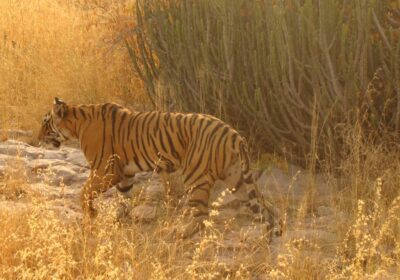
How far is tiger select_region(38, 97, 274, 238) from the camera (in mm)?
5266

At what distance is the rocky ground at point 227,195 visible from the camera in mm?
5125

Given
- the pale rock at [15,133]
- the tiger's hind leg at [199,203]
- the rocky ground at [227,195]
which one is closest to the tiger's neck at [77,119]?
the rocky ground at [227,195]

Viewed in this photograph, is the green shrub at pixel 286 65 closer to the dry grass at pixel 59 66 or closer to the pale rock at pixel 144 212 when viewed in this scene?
the pale rock at pixel 144 212

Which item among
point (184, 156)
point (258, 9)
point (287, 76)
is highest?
point (258, 9)

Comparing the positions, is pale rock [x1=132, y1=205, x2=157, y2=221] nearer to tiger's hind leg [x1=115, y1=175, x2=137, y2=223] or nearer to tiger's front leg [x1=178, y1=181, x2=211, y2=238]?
tiger's hind leg [x1=115, y1=175, x2=137, y2=223]

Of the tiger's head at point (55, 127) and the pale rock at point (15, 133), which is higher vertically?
the tiger's head at point (55, 127)

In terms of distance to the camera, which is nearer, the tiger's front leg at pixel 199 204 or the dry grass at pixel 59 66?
the tiger's front leg at pixel 199 204

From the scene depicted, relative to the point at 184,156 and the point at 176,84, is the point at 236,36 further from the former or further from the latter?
the point at 184,156

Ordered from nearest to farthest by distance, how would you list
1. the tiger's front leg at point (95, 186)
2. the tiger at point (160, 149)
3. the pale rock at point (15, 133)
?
1. the tiger at point (160, 149)
2. the tiger's front leg at point (95, 186)
3. the pale rock at point (15, 133)

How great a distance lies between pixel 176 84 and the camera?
7.59m

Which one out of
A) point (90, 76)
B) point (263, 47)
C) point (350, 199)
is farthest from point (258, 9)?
point (90, 76)

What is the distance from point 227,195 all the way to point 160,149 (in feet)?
2.67

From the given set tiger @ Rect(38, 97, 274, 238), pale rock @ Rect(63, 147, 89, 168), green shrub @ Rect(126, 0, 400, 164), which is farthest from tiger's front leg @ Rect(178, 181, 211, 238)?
pale rock @ Rect(63, 147, 89, 168)

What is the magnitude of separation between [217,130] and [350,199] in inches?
47.0
